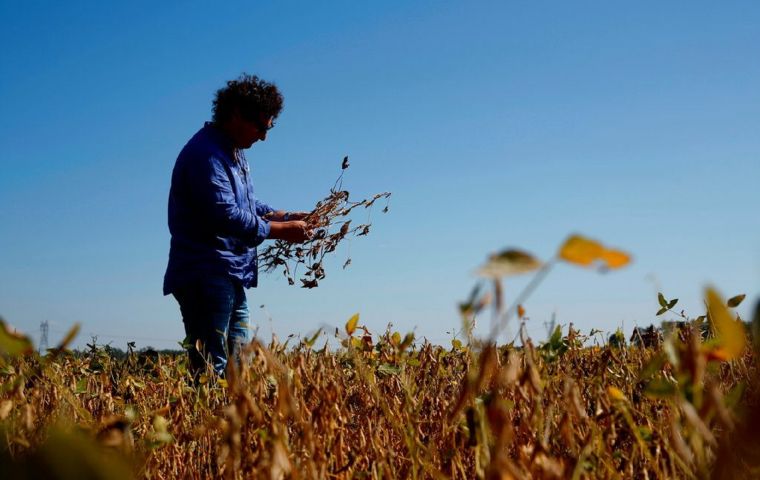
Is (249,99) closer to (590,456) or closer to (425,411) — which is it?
(425,411)

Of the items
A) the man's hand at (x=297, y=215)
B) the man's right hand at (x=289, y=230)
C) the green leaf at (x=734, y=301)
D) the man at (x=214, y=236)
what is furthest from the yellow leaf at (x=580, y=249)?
the man's hand at (x=297, y=215)

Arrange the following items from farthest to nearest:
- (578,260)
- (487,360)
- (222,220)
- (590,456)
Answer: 1. (222,220)
2. (590,456)
3. (487,360)
4. (578,260)

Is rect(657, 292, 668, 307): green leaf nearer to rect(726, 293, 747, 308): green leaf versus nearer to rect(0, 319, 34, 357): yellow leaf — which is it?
rect(726, 293, 747, 308): green leaf

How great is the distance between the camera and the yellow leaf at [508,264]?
55 centimetres

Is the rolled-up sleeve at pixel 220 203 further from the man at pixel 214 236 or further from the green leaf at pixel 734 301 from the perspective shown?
the green leaf at pixel 734 301

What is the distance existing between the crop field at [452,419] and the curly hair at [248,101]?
6.24 ft

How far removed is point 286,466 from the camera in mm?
885

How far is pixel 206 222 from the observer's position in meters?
4.02

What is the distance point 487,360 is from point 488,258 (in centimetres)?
17

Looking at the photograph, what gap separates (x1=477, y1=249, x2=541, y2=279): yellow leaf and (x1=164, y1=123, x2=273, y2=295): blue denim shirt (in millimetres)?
3523

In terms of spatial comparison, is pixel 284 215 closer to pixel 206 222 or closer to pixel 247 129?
pixel 247 129

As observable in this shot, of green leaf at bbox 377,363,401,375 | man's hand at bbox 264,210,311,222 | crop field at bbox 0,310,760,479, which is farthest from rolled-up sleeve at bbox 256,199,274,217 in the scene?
green leaf at bbox 377,363,401,375

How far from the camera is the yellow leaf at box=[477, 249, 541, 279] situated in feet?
1.79

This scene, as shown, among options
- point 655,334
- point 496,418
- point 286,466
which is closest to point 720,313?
point 496,418
